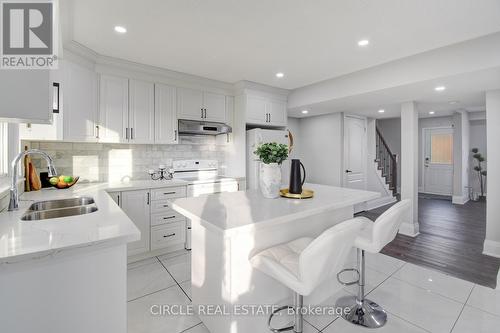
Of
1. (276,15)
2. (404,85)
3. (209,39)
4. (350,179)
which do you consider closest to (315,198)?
(276,15)

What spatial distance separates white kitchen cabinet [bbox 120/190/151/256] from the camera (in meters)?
2.85

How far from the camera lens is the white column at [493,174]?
312 cm

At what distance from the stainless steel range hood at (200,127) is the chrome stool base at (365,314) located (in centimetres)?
273

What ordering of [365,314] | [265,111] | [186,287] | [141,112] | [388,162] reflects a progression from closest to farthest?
[365,314] < [186,287] < [141,112] < [265,111] < [388,162]

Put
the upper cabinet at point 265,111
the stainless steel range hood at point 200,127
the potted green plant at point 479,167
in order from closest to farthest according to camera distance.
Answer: the stainless steel range hood at point 200,127 → the upper cabinet at point 265,111 → the potted green plant at point 479,167

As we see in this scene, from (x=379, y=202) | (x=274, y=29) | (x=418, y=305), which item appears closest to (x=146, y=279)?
(x=418, y=305)

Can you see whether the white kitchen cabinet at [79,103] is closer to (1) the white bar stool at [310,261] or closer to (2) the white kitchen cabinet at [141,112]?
(2) the white kitchen cabinet at [141,112]

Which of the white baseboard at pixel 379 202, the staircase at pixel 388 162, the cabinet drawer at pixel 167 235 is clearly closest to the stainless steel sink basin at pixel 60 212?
the cabinet drawer at pixel 167 235

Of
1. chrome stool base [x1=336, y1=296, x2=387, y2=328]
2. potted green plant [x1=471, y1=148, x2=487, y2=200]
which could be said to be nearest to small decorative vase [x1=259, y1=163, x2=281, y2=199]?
chrome stool base [x1=336, y1=296, x2=387, y2=328]

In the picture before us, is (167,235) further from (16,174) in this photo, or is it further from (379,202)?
(379,202)

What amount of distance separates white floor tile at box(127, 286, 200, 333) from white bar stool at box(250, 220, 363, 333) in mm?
809

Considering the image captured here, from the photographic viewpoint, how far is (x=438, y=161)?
7297 mm

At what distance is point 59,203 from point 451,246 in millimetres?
4713

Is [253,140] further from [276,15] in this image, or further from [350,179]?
[350,179]
